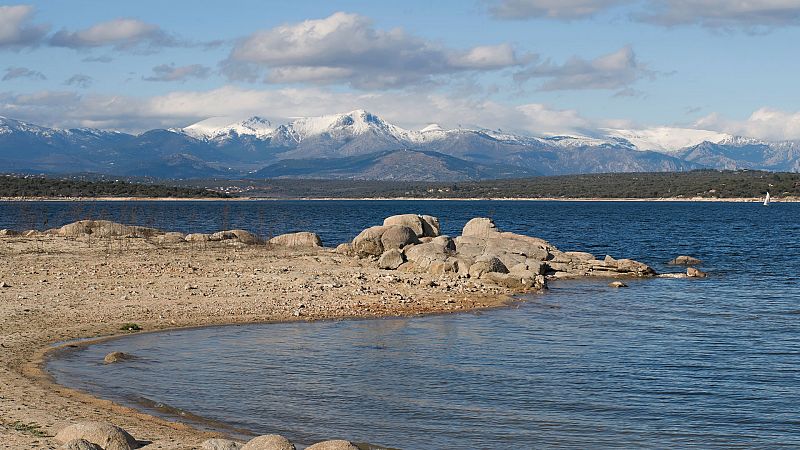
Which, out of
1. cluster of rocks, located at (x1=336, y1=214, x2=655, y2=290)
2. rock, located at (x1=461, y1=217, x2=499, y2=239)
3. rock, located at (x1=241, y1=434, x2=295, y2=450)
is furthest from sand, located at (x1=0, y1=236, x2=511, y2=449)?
rock, located at (x1=461, y1=217, x2=499, y2=239)

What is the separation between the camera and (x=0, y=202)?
549 feet

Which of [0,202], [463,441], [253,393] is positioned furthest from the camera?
[0,202]

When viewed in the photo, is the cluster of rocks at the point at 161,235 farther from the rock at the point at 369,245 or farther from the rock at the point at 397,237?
the rock at the point at 397,237

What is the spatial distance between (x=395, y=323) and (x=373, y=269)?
524 inches

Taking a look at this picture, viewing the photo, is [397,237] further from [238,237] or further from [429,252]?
[238,237]

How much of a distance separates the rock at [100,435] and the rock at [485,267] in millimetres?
27017

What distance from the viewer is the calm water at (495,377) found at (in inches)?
665

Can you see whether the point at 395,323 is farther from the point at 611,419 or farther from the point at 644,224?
the point at 644,224

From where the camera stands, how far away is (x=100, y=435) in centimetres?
1352

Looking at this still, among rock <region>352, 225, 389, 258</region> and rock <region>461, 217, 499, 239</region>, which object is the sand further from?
rock <region>461, 217, 499, 239</region>

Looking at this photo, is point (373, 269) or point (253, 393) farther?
point (373, 269)

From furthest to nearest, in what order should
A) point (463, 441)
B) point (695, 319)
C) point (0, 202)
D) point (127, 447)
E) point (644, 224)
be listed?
point (0, 202), point (644, 224), point (695, 319), point (463, 441), point (127, 447)

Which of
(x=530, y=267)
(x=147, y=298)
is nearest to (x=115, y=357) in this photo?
(x=147, y=298)

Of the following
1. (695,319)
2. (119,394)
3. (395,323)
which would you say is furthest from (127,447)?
(695,319)
